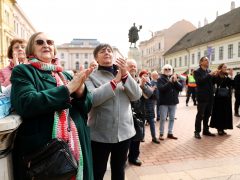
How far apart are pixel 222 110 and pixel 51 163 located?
215 inches

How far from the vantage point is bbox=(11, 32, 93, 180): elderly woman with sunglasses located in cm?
155

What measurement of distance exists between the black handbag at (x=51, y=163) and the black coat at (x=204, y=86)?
4747 mm

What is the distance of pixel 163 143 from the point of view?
538 cm

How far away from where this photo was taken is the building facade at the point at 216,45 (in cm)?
2980

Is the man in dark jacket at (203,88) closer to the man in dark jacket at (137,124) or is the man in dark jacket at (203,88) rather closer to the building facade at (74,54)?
the man in dark jacket at (137,124)

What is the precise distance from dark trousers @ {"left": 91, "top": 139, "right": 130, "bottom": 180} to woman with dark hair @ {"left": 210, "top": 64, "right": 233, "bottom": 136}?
4.15 metres

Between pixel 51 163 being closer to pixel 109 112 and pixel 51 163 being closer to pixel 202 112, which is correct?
pixel 109 112

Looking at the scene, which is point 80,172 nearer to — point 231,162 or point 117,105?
point 117,105

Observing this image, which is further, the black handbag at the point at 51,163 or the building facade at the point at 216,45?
the building facade at the point at 216,45

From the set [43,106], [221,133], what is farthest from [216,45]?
[43,106]

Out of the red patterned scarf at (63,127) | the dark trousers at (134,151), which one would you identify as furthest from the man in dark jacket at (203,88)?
the red patterned scarf at (63,127)

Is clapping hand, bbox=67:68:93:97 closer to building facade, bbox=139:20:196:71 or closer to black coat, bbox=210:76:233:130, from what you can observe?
black coat, bbox=210:76:233:130

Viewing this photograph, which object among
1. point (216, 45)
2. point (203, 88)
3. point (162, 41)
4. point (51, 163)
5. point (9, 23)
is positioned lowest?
point (51, 163)

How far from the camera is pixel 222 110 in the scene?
19.8 ft
